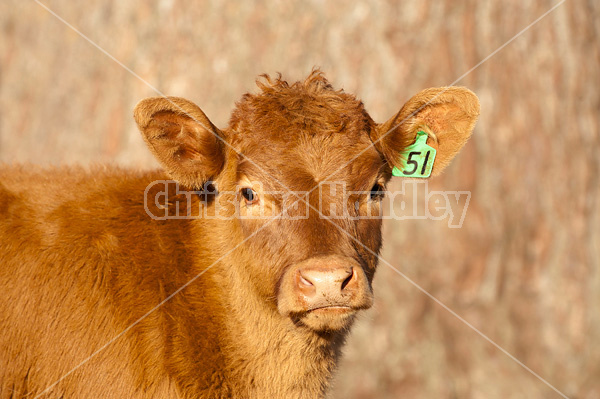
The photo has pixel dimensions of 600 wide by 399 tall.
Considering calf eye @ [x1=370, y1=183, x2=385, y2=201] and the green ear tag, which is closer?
calf eye @ [x1=370, y1=183, x2=385, y2=201]

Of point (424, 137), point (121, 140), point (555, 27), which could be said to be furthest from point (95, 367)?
point (555, 27)

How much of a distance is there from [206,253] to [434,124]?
6.81 feet

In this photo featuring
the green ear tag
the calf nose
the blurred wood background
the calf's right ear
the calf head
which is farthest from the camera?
the blurred wood background

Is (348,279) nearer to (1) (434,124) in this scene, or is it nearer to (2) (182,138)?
(2) (182,138)

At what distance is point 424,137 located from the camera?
5.21 metres

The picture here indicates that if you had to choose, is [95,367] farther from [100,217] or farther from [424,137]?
[424,137]

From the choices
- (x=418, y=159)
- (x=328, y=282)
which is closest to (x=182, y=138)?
(x=328, y=282)

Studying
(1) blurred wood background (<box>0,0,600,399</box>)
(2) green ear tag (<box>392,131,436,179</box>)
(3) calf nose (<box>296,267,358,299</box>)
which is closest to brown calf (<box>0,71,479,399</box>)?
(3) calf nose (<box>296,267,358,299</box>)

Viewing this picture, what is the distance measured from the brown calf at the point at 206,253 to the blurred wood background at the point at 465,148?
2621 mm

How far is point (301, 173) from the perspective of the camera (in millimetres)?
4391

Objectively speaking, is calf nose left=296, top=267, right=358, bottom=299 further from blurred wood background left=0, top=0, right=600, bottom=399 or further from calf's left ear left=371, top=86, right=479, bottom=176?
blurred wood background left=0, top=0, right=600, bottom=399

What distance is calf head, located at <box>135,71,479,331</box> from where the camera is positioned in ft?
Answer: 13.5

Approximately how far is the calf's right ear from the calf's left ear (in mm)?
1243

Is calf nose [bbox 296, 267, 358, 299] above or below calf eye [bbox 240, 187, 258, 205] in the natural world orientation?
below
